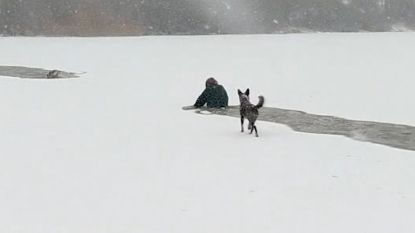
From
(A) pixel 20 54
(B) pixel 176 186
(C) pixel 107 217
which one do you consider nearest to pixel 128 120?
(B) pixel 176 186

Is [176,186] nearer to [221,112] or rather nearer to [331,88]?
[221,112]

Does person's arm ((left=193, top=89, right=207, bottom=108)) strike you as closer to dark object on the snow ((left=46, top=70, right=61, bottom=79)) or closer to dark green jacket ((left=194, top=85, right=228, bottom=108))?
dark green jacket ((left=194, top=85, right=228, bottom=108))

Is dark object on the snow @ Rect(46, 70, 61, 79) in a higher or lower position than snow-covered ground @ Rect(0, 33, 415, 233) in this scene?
higher

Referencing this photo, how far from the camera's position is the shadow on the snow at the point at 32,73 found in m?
29.3

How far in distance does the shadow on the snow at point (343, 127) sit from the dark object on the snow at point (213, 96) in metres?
0.31

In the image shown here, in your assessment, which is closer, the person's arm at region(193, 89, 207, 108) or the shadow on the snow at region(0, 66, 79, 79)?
the person's arm at region(193, 89, 207, 108)

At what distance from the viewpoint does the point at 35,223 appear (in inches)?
341

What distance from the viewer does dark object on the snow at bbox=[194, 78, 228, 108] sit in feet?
65.1

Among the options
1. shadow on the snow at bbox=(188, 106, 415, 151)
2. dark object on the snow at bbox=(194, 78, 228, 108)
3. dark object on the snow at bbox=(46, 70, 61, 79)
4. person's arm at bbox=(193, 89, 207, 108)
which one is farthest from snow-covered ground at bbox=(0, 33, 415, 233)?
dark object on the snow at bbox=(46, 70, 61, 79)

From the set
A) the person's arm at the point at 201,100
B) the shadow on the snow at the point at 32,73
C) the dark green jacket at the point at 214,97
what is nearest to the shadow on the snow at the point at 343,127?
the dark green jacket at the point at 214,97

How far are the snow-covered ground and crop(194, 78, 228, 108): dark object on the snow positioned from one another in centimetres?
107

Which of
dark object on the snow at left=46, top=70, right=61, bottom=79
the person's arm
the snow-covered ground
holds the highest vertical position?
dark object on the snow at left=46, top=70, right=61, bottom=79

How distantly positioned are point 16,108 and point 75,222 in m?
11.7

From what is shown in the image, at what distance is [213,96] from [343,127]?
458cm
